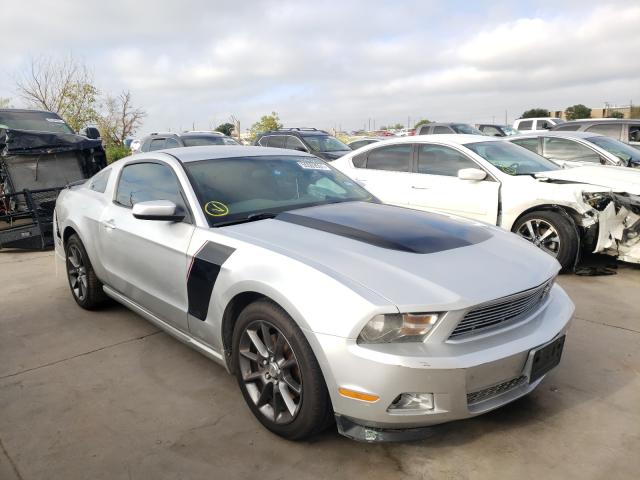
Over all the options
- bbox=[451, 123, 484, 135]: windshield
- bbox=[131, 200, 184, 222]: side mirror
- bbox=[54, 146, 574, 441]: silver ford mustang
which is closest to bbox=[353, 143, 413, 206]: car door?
bbox=[54, 146, 574, 441]: silver ford mustang

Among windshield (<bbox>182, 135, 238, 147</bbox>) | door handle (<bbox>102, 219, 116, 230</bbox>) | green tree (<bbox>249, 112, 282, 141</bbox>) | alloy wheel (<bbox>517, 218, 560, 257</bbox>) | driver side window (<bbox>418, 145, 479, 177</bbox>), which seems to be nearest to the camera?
door handle (<bbox>102, 219, 116, 230</bbox>)

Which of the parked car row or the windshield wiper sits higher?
the windshield wiper

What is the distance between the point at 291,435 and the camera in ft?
8.39

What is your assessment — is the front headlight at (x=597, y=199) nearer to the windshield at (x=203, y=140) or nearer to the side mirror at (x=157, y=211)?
the side mirror at (x=157, y=211)

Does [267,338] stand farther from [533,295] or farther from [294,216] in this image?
[533,295]

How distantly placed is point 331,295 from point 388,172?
4.72m

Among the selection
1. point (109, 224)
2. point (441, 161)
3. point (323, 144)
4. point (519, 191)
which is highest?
point (323, 144)

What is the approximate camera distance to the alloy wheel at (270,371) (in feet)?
8.30

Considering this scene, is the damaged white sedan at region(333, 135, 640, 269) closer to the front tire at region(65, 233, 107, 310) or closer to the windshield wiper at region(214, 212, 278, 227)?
the windshield wiper at region(214, 212, 278, 227)

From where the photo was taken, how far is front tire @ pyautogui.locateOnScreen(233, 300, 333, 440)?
237 cm

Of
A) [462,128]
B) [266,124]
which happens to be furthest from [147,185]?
[266,124]

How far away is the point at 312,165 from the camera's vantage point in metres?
4.04

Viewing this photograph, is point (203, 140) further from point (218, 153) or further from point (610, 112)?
point (610, 112)

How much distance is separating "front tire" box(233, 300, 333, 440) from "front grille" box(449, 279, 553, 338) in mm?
681
